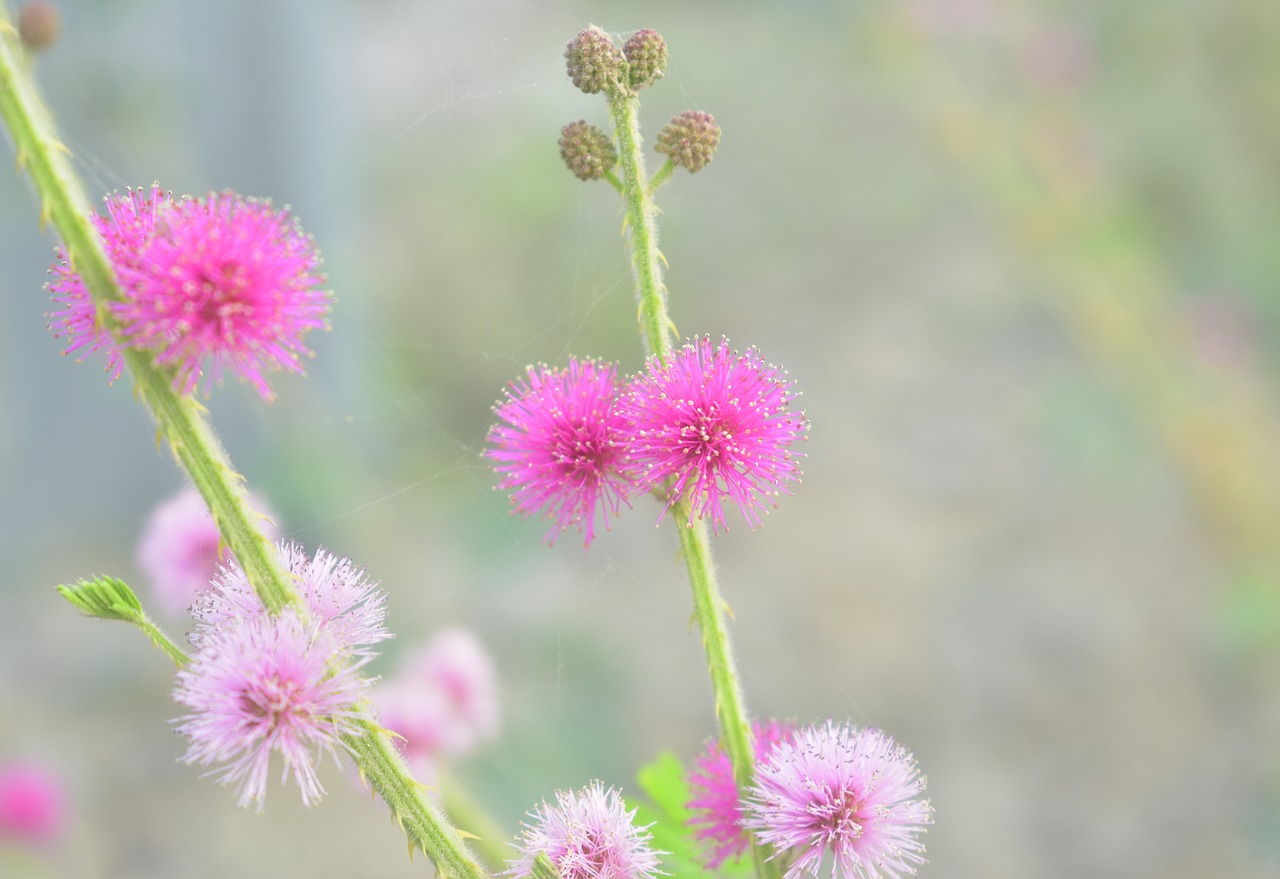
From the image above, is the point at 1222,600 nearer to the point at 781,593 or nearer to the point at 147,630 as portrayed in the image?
the point at 781,593

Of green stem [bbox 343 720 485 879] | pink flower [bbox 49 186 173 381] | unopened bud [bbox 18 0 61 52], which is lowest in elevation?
green stem [bbox 343 720 485 879]

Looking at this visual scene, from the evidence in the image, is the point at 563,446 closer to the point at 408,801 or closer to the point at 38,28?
the point at 408,801

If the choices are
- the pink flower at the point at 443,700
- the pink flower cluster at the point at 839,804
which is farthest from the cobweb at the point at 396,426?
the pink flower cluster at the point at 839,804

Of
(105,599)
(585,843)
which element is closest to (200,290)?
(105,599)

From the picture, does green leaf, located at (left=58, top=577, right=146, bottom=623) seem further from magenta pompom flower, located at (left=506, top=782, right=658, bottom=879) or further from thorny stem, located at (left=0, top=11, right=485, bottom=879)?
magenta pompom flower, located at (left=506, top=782, right=658, bottom=879)

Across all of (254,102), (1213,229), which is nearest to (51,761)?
(254,102)

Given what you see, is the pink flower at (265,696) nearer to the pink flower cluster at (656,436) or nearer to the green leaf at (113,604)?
the green leaf at (113,604)

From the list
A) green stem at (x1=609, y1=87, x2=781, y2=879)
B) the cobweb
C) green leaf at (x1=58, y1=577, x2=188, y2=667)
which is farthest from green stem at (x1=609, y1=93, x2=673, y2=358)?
the cobweb

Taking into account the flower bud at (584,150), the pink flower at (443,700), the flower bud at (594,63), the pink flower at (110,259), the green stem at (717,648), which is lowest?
the green stem at (717,648)
